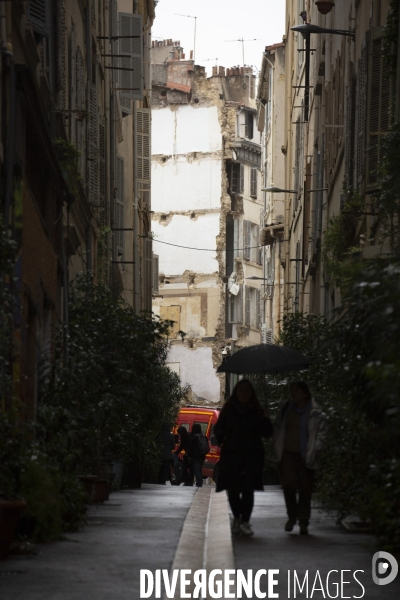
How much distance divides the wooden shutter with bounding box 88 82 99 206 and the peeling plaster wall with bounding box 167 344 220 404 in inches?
1640

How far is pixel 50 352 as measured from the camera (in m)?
17.6

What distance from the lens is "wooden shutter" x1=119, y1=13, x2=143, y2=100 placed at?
35000mm

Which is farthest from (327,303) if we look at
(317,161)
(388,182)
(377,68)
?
(388,182)

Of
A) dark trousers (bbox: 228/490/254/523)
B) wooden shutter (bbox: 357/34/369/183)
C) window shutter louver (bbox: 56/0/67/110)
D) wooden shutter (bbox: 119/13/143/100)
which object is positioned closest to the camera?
dark trousers (bbox: 228/490/254/523)

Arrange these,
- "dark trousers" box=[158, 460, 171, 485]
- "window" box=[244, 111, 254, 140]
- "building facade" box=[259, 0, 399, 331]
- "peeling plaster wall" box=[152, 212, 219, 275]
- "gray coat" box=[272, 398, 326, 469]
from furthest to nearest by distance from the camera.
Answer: "window" box=[244, 111, 254, 140]
"peeling plaster wall" box=[152, 212, 219, 275]
"dark trousers" box=[158, 460, 171, 485]
"building facade" box=[259, 0, 399, 331]
"gray coat" box=[272, 398, 326, 469]

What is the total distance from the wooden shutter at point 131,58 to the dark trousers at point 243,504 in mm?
23825

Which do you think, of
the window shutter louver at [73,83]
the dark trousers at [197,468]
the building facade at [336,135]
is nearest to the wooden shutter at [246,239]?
the building facade at [336,135]

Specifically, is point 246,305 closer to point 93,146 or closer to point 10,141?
point 93,146

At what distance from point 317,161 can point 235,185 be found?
3975 cm

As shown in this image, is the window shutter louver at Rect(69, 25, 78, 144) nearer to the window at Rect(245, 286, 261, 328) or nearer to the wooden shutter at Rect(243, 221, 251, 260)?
the window at Rect(245, 286, 261, 328)

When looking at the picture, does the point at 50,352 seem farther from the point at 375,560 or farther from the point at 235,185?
the point at 235,185

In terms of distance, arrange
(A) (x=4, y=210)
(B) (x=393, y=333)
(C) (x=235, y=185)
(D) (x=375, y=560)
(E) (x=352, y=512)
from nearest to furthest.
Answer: (B) (x=393, y=333), (D) (x=375, y=560), (E) (x=352, y=512), (A) (x=4, y=210), (C) (x=235, y=185)

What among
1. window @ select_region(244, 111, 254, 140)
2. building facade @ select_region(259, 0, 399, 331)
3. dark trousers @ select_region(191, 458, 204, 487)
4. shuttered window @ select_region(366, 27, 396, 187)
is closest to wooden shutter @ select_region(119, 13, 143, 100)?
building facade @ select_region(259, 0, 399, 331)

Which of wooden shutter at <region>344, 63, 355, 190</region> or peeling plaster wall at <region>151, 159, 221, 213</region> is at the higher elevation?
peeling plaster wall at <region>151, 159, 221, 213</region>
